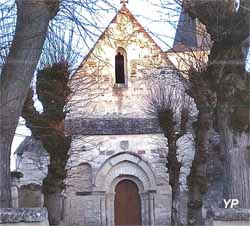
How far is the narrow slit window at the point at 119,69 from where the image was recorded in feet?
85.0

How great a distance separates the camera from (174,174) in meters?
19.3

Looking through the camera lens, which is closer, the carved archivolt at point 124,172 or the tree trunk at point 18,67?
the tree trunk at point 18,67

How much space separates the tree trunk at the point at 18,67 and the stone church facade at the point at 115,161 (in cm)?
1519

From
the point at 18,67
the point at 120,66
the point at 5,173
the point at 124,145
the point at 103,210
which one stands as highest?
the point at 120,66

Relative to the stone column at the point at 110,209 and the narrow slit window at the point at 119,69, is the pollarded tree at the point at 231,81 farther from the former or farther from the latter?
the narrow slit window at the point at 119,69

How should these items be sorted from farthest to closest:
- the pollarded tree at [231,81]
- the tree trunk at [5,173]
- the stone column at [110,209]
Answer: the stone column at [110,209], the pollarded tree at [231,81], the tree trunk at [5,173]

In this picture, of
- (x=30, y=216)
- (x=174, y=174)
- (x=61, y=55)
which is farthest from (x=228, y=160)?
(x=174, y=174)

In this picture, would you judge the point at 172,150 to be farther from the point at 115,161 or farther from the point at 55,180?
the point at 55,180

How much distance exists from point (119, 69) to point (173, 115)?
23.7ft

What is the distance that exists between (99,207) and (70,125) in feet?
17.9

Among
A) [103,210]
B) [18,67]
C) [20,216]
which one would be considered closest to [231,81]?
[18,67]

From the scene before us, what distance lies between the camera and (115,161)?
2423cm

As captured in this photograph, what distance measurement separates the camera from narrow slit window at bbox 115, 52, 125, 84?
2592 centimetres

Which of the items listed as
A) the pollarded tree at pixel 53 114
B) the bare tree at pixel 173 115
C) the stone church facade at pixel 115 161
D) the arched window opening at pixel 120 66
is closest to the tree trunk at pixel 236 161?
the pollarded tree at pixel 53 114
